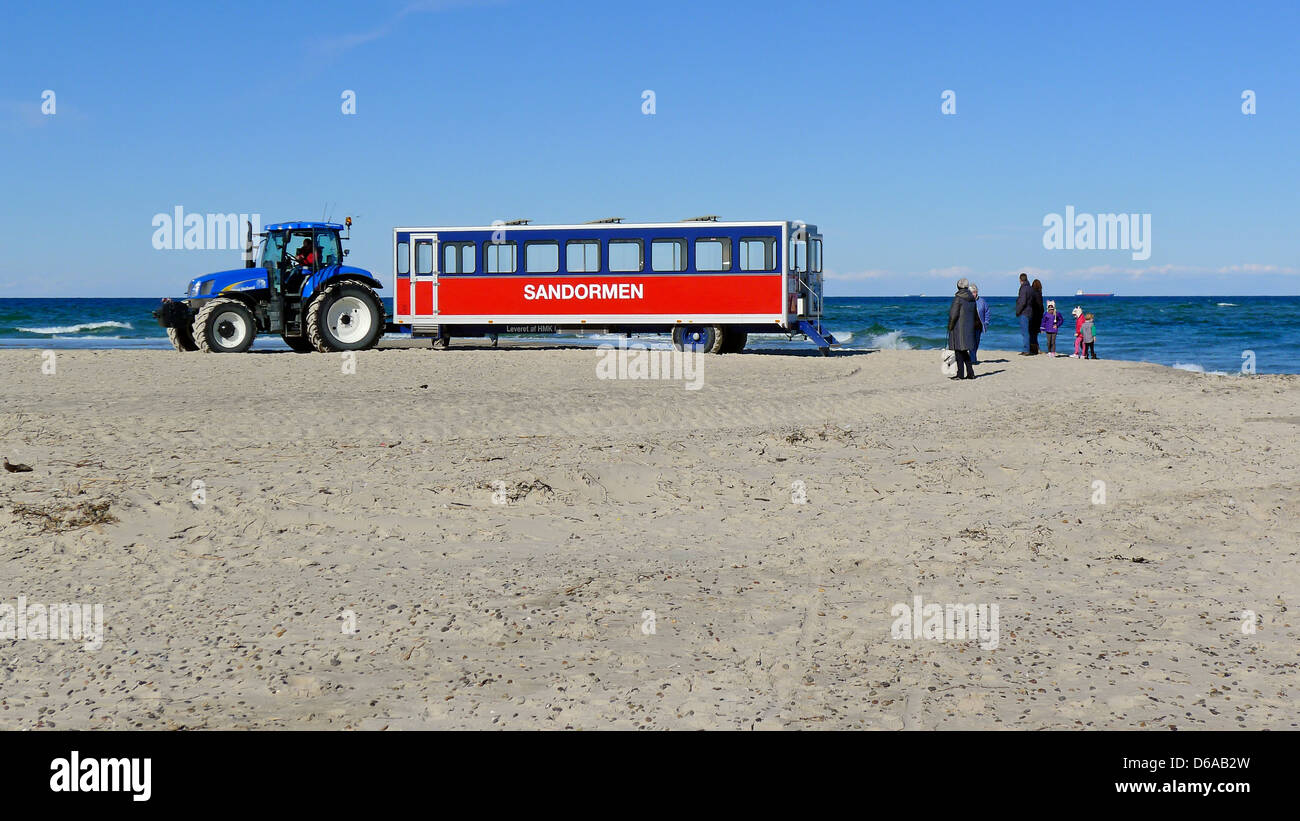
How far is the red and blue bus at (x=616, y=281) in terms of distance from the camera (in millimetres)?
24312

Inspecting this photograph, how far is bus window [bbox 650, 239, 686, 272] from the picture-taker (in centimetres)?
2467

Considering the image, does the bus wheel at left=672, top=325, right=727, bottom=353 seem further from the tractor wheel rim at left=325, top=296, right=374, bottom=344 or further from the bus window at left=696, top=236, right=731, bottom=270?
the tractor wheel rim at left=325, top=296, right=374, bottom=344

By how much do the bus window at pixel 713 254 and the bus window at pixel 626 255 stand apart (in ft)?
4.20

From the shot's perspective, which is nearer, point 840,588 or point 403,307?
point 840,588

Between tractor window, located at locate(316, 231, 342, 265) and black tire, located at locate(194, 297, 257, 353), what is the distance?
1912 mm

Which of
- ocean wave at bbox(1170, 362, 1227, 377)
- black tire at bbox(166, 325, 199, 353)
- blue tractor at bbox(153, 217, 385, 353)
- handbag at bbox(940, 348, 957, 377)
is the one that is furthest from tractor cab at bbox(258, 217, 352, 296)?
ocean wave at bbox(1170, 362, 1227, 377)

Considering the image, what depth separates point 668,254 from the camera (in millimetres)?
24719

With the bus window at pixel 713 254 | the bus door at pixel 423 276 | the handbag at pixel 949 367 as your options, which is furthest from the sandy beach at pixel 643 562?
the bus door at pixel 423 276

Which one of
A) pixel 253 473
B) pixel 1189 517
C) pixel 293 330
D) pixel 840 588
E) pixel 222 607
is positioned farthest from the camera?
pixel 293 330

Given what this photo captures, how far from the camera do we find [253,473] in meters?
9.80

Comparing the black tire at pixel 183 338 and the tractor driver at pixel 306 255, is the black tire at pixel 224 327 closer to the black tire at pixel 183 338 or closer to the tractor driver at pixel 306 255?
the black tire at pixel 183 338
